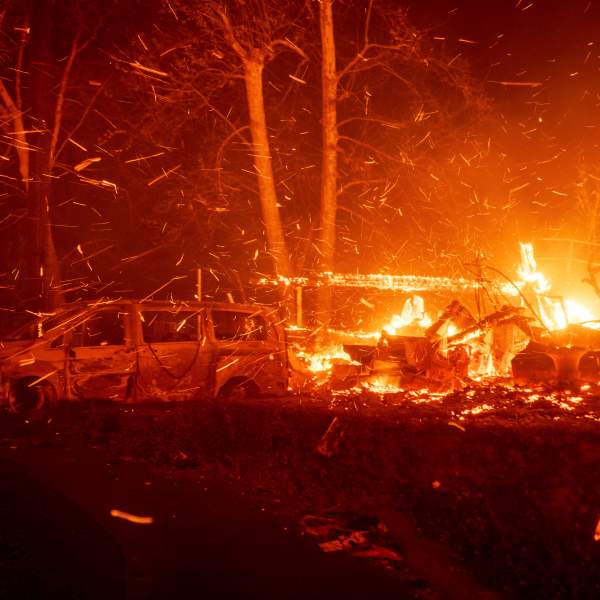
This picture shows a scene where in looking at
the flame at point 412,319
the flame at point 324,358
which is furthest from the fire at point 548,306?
the flame at point 324,358

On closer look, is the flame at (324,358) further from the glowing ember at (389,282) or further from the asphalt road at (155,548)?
the asphalt road at (155,548)

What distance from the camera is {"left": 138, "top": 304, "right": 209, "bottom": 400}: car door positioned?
28.8 feet

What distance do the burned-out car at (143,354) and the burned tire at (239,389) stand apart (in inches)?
0.6

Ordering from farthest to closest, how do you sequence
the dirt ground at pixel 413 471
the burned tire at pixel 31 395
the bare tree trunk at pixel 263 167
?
the bare tree trunk at pixel 263 167, the burned tire at pixel 31 395, the dirt ground at pixel 413 471

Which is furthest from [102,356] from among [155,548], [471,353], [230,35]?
[230,35]

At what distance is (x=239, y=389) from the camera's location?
9.48m

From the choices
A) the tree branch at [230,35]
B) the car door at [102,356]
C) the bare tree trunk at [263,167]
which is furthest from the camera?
the bare tree trunk at [263,167]

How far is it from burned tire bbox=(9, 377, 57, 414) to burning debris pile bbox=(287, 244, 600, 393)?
3.85 metres

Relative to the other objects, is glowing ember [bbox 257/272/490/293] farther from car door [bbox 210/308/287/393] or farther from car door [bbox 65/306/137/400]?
car door [bbox 65/306/137/400]

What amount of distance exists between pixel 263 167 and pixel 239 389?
→ 25.0 feet

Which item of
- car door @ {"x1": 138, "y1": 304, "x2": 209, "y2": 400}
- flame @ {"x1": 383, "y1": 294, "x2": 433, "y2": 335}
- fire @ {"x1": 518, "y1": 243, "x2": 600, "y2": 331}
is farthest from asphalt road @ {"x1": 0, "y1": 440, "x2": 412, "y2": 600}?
fire @ {"x1": 518, "y1": 243, "x2": 600, "y2": 331}

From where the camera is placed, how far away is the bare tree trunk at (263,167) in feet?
50.8

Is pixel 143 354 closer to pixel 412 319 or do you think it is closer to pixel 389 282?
pixel 412 319

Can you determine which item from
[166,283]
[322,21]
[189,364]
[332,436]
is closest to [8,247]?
[166,283]
